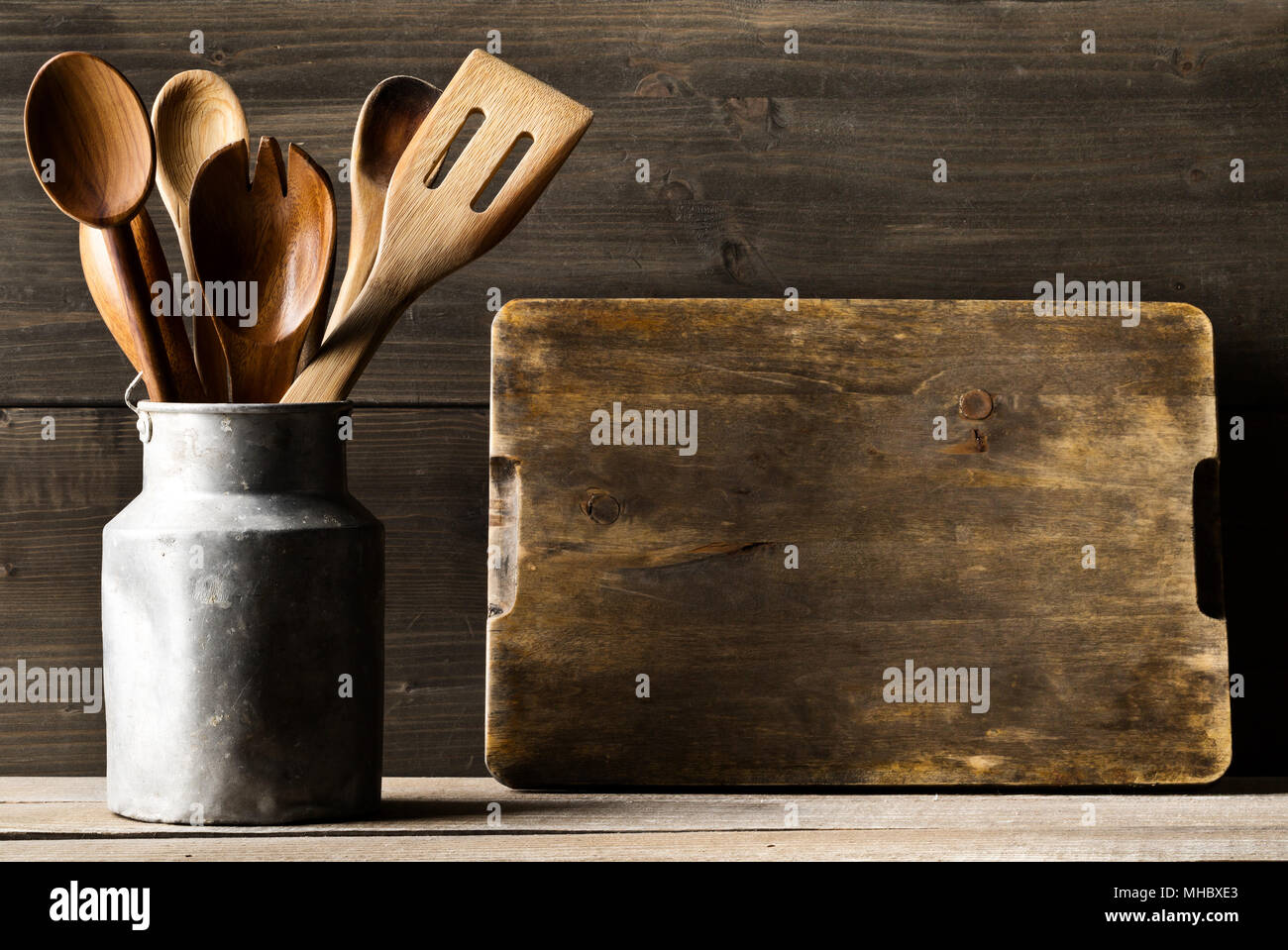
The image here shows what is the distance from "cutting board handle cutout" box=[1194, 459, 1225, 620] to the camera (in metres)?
0.78

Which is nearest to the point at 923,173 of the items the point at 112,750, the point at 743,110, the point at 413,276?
the point at 743,110

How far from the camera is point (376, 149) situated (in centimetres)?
72

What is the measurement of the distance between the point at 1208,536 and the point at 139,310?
2.06 feet

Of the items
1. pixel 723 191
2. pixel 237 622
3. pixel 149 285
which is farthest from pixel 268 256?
pixel 723 191

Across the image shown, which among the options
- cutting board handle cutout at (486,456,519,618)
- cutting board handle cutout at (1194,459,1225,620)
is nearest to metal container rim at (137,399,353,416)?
cutting board handle cutout at (486,456,519,618)

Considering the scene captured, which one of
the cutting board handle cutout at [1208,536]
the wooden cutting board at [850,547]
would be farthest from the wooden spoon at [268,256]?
the cutting board handle cutout at [1208,536]

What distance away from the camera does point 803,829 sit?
0.66 m

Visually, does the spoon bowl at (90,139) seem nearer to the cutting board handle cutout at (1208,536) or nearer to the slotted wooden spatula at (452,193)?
the slotted wooden spatula at (452,193)

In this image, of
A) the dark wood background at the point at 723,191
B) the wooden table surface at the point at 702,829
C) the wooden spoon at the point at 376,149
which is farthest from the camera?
the dark wood background at the point at 723,191

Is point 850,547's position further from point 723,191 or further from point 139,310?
point 139,310

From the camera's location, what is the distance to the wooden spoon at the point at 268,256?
2.17 ft

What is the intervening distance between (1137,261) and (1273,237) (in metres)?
0.09
